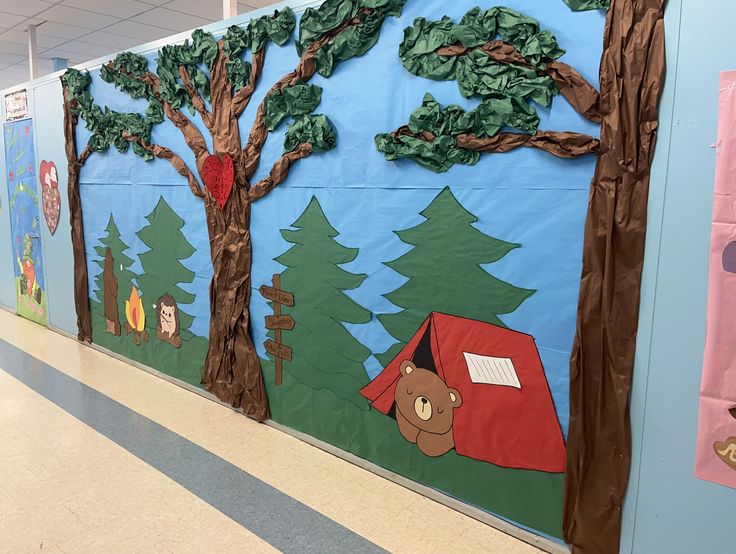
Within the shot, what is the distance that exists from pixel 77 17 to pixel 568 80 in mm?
5248

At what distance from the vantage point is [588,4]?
1818 mm

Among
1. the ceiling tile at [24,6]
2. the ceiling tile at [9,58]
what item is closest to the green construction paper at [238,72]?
the ceiling tile at [24,6]

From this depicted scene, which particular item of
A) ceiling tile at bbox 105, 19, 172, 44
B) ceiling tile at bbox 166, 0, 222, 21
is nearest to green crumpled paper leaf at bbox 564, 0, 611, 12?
ceiling tile at bbox 166, 0, 222, 21

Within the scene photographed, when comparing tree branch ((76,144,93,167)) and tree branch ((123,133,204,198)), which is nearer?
tree branch ((123,133,204,198))

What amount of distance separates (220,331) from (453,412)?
1652 millimetres

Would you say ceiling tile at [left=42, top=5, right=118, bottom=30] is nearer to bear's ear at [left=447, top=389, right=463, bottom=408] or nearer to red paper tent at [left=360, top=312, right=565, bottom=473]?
red paper tent at [left=360, top=312, right=565, bottom=473]

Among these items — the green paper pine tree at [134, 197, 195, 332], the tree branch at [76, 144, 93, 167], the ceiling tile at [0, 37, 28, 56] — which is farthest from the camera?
the ceiling tile at [0, 37, 28, 56]

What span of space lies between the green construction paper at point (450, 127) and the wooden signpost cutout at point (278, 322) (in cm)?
102

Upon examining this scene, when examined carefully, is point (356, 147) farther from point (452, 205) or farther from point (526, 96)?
point (526, 96)

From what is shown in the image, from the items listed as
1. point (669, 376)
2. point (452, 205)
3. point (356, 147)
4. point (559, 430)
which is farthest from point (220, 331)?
point (669, 376)

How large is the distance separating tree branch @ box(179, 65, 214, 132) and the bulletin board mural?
1cm

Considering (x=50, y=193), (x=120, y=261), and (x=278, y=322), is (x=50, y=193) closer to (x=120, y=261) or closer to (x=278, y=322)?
(x=120, y=261)

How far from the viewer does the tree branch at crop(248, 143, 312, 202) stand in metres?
2.76

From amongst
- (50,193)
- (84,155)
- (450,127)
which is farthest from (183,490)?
(50,193)
